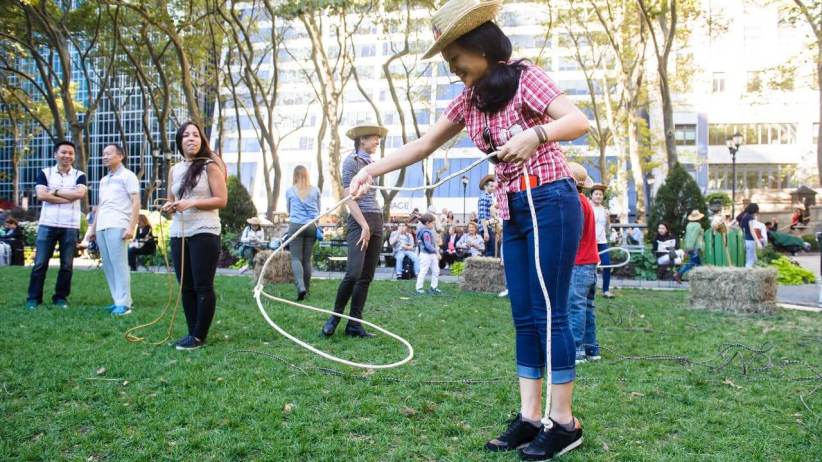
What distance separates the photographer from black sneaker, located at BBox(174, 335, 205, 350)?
518 cm

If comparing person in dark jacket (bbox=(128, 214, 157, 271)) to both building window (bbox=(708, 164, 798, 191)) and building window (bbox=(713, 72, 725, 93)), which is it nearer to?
building window (bbox=(708, 164, 798, 191))

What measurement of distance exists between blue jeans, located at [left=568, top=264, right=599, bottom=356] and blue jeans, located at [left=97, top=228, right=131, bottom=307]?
16.0 ft

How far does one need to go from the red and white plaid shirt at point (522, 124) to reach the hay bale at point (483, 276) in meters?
8.09

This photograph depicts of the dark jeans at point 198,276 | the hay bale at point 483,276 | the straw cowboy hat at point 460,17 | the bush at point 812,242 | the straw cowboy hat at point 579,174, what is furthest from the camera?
the bush at point 812,242

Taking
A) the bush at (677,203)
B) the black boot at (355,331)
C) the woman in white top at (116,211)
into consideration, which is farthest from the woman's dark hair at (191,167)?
the bush at (677,203)

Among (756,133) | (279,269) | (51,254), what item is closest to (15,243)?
(279,269)

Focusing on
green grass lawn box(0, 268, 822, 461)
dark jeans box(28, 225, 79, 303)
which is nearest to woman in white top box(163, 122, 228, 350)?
green grass lawn box(0, 268, 822, 461)

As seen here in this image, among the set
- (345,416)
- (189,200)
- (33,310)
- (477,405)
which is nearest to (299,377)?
(345,416)

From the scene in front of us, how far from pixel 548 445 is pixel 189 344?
134 inches

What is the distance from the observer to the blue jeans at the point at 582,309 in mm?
4965

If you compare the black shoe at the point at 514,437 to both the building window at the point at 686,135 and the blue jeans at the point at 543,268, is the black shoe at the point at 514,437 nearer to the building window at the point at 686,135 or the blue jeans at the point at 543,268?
the blue jeans at the point at 543,268

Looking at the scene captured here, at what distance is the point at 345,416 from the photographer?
11.4 feet

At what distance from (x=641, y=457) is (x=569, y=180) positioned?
1.28 m

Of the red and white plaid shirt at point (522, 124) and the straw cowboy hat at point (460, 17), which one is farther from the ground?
the straw cowboy hat at point (460, 17)
